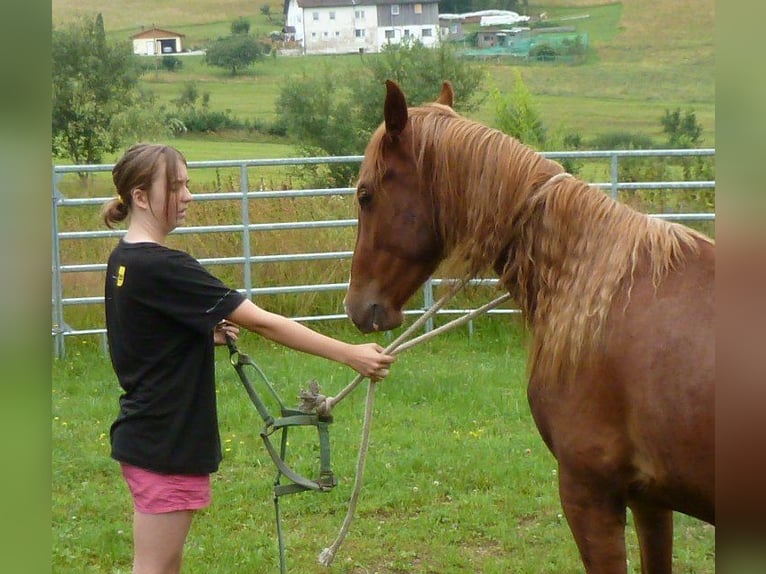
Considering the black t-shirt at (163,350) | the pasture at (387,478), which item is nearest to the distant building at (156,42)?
the pasture at (387,478)

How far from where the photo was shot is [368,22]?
18453 mm

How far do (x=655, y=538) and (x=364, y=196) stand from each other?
1382 millimetres

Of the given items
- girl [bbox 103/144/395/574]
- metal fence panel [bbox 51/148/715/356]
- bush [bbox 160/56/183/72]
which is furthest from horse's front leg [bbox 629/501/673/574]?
bush [bbox 160/56/183/72]

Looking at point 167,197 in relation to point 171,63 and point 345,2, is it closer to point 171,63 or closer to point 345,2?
point 345,2

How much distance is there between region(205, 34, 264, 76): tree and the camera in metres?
20.2

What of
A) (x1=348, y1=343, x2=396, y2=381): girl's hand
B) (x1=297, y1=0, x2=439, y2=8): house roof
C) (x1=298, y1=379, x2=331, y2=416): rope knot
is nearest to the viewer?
(x1=348, y1=343, x2=396, y2=381): girl's hand

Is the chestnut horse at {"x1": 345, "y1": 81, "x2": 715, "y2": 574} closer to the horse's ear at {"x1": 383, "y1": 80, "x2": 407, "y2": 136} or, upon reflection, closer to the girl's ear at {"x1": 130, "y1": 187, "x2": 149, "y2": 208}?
the horse's ear at {"x1": 383, "y1": 80, "x2": 407, "y2": 136}

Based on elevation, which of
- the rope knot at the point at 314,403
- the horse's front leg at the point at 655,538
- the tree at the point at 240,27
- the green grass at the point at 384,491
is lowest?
the green grass at the point at 384,491

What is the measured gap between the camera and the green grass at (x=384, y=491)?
13.0 ft

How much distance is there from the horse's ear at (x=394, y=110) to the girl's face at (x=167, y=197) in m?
0.61

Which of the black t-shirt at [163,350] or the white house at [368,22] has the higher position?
the white house at [368,22]

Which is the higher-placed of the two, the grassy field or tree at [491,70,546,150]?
the grassy field

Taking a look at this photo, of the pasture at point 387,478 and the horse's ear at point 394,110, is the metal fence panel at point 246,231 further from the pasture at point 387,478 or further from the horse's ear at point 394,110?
the horse's ear at point 394,110

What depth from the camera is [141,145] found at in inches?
96.0
